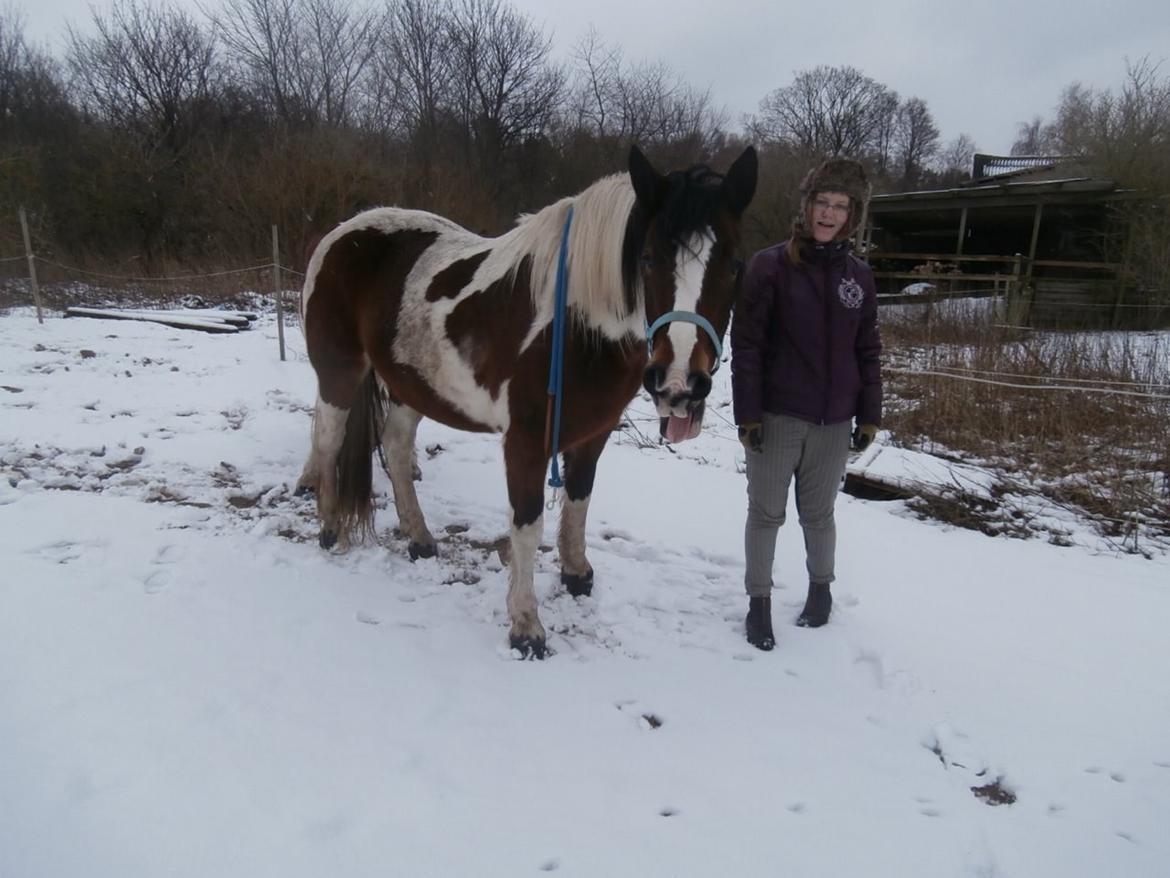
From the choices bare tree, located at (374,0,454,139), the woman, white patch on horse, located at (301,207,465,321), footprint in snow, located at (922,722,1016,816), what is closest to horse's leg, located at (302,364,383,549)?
white patch on horse, located at (301,207,465,321)

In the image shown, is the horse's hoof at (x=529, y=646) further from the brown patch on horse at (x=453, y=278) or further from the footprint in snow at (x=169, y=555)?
the footprint in snow at (x=169, y=555)

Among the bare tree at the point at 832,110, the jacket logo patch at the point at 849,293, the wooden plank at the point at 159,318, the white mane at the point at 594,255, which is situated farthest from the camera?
the bare tree at the point at 832,110

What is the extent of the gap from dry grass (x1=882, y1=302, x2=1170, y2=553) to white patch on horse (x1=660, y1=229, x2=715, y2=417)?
346cm

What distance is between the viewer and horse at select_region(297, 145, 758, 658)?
1.83 metres

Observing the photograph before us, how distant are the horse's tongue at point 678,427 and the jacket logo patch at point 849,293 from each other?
91cm

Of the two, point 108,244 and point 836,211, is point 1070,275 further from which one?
point 108,244

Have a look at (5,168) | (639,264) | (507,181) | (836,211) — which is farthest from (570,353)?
(507,181)

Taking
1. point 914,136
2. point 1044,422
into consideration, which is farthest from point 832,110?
point 1044,422

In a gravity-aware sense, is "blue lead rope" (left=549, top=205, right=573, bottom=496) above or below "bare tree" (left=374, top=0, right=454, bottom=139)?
below

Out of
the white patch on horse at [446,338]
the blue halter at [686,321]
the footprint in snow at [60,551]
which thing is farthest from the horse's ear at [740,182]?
the footprint in snow at [60,551]

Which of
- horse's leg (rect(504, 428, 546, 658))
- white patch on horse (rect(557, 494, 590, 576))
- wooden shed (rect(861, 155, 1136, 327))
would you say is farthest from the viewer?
wooden shed (rect(861, 155, 1136, 327))

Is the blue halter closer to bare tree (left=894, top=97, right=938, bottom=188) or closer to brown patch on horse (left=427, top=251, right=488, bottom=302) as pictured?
brown patch on horse (left=427, top=251, right=488, bottom=302)

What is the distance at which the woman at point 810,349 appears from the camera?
2.27 meters

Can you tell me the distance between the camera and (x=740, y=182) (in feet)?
6.32
